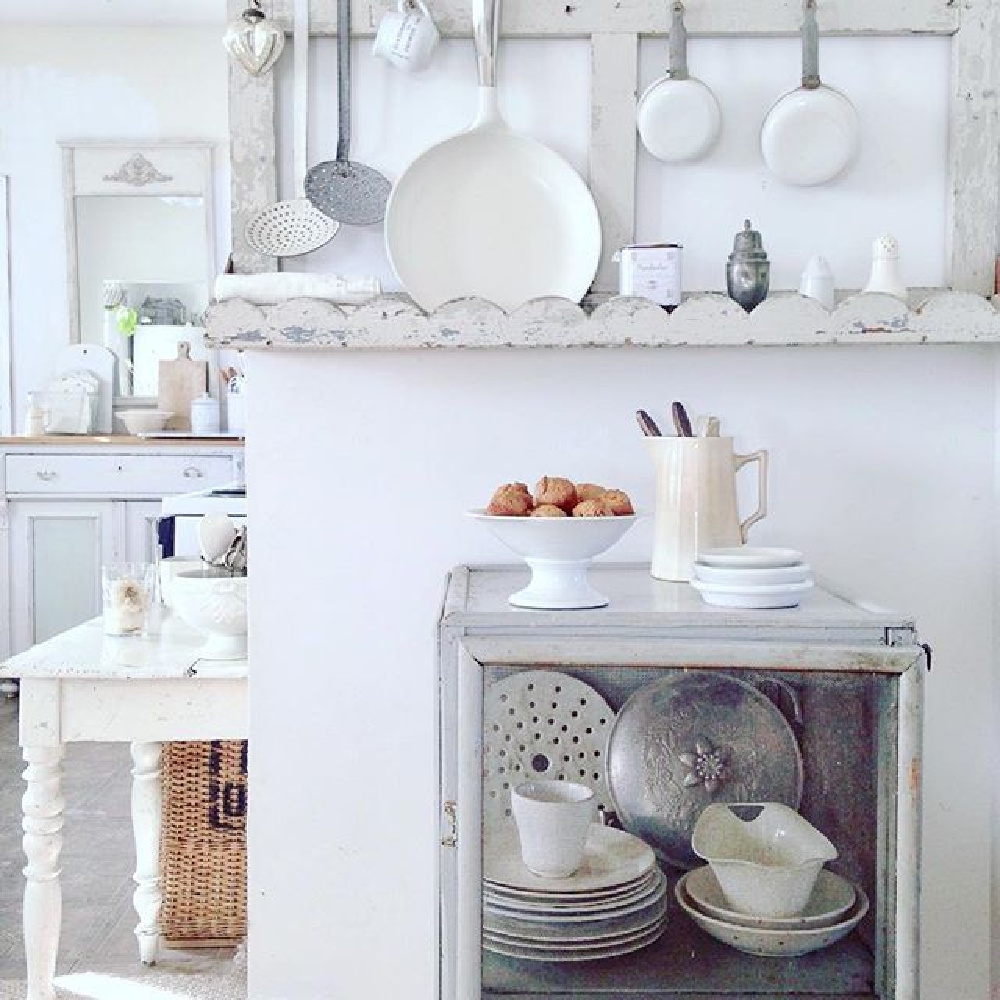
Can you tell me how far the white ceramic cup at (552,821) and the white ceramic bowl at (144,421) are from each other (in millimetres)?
3876

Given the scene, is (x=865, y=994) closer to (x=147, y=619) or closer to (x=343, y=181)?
(x=343, y=181)

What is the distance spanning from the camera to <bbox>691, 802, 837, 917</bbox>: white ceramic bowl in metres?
1.45

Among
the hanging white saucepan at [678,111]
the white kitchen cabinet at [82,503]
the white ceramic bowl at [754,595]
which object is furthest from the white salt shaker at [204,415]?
the white ceramic bowl at [754,595]

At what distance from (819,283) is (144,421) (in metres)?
3.72

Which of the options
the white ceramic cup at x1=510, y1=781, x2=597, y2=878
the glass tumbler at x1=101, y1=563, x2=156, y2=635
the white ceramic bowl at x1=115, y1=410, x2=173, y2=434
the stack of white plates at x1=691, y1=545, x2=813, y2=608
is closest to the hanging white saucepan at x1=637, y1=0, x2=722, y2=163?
the stack of white plates at x1=691, y1=545, x2=813, y2=608

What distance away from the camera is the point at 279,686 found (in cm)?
191

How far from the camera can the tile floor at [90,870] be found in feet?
8.61

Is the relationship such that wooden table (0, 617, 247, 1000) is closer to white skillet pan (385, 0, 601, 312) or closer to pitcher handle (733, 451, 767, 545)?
white skillet pan (385, 0, 601, 312)

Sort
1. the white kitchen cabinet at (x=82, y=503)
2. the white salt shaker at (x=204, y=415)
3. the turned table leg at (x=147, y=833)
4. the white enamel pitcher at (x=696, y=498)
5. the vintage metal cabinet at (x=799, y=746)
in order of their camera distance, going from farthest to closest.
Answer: the white salt shaker at (x=204, y=415) < the white kitchen cabinet at (x=82, y=503) < the turned table leg at (x=147, y=833) < the white enamel pitcher at (x=696, y=498) < the vintage metal cabinet at (x=799, y=746)

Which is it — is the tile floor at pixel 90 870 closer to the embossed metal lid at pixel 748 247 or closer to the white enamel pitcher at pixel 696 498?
the white enamel pitcher at pixel 696 498

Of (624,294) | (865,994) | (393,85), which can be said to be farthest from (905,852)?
(393,85)

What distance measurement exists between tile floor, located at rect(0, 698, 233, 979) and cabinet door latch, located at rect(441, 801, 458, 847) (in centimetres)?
136

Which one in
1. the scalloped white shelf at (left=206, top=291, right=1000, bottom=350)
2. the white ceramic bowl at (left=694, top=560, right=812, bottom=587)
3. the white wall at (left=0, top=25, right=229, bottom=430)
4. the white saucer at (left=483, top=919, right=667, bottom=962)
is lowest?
the white saucer at (left=483, top=919, right=667, bottom=962)

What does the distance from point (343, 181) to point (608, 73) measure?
40 centimetres
